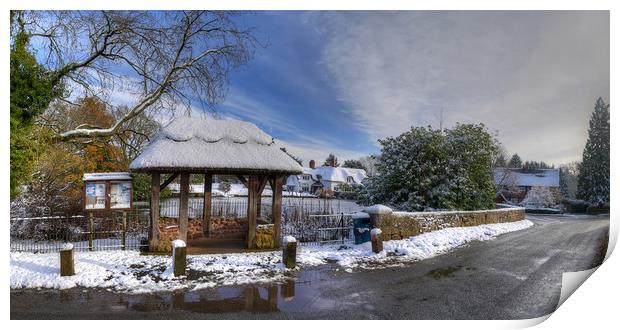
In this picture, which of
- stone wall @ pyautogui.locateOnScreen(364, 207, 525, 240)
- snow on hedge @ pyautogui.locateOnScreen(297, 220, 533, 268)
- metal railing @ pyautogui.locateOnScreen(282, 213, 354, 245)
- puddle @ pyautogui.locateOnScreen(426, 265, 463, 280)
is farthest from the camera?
metal railing @ pyautogui.locateOnScreen(282, 213, 354, 245)

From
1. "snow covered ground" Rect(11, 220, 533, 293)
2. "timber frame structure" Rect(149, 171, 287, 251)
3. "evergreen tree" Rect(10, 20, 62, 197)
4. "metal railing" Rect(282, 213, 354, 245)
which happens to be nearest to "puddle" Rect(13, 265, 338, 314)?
"snow covered ground" Rect(11, 220, 533, 293)

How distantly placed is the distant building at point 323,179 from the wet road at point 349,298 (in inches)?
1239

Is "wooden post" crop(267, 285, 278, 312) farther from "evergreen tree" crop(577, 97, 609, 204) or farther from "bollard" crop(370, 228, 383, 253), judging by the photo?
"evergreen tree" crop(577, 97, 609, 204)

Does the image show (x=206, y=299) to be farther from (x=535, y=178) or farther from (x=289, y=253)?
(x=535, y=178)

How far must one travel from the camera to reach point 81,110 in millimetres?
9289

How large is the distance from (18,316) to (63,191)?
7265 millimetres

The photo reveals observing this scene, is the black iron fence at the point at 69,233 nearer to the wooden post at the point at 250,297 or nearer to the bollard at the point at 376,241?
the wooden post at the point at 250,297

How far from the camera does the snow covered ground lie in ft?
17.6

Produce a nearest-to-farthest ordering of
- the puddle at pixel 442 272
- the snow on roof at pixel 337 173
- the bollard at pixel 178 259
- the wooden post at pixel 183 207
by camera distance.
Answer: the bollard at pixel 178 259
the puddle at pixel 442 272
the wooden post at pixel 183 207
the snow on roof at pixel 337 173

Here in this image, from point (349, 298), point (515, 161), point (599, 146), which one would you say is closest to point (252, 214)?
point (349, 298)

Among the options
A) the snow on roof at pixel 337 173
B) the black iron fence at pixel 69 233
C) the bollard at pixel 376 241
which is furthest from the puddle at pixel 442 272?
the snow on roof at pixel 337 173

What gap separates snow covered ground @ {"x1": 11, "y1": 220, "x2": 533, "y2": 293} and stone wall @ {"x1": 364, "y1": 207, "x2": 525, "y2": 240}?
0.45m

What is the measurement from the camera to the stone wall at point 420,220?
28.3 feet
